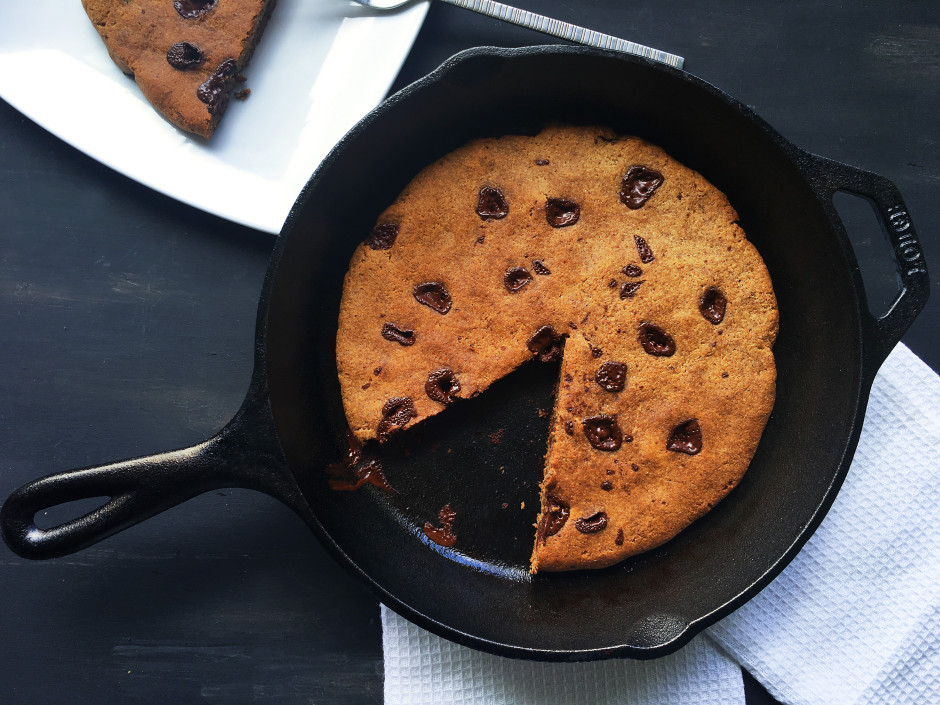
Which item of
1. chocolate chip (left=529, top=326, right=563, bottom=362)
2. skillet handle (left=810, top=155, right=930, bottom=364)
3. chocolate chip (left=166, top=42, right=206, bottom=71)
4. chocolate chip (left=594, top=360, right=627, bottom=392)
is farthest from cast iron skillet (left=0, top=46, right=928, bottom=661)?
chocolate chip (left=166, top=42, right=206, bottom=71)

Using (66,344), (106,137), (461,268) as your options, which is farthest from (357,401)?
(106,137)

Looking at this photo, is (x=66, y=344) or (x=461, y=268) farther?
(x=66, y=344)

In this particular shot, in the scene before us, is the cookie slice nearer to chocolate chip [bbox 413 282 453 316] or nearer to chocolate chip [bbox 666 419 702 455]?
chocolate chip [bbox 413 282 453 316]

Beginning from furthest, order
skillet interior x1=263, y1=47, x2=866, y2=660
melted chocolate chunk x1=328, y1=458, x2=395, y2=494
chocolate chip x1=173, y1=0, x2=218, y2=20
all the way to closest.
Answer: chocolate chip x1=173, y1=0, x2=218, y2=20 → melted chocolate chunk x1=328, y1=458, x2=395, y2=494 → skillet interior x1=263, y1=47, x2=866, y2=660

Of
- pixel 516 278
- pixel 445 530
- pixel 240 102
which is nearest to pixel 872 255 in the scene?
pixel 516 278

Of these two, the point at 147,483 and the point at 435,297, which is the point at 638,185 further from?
the point at 147,483

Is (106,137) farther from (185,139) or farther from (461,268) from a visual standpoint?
(461,268)
